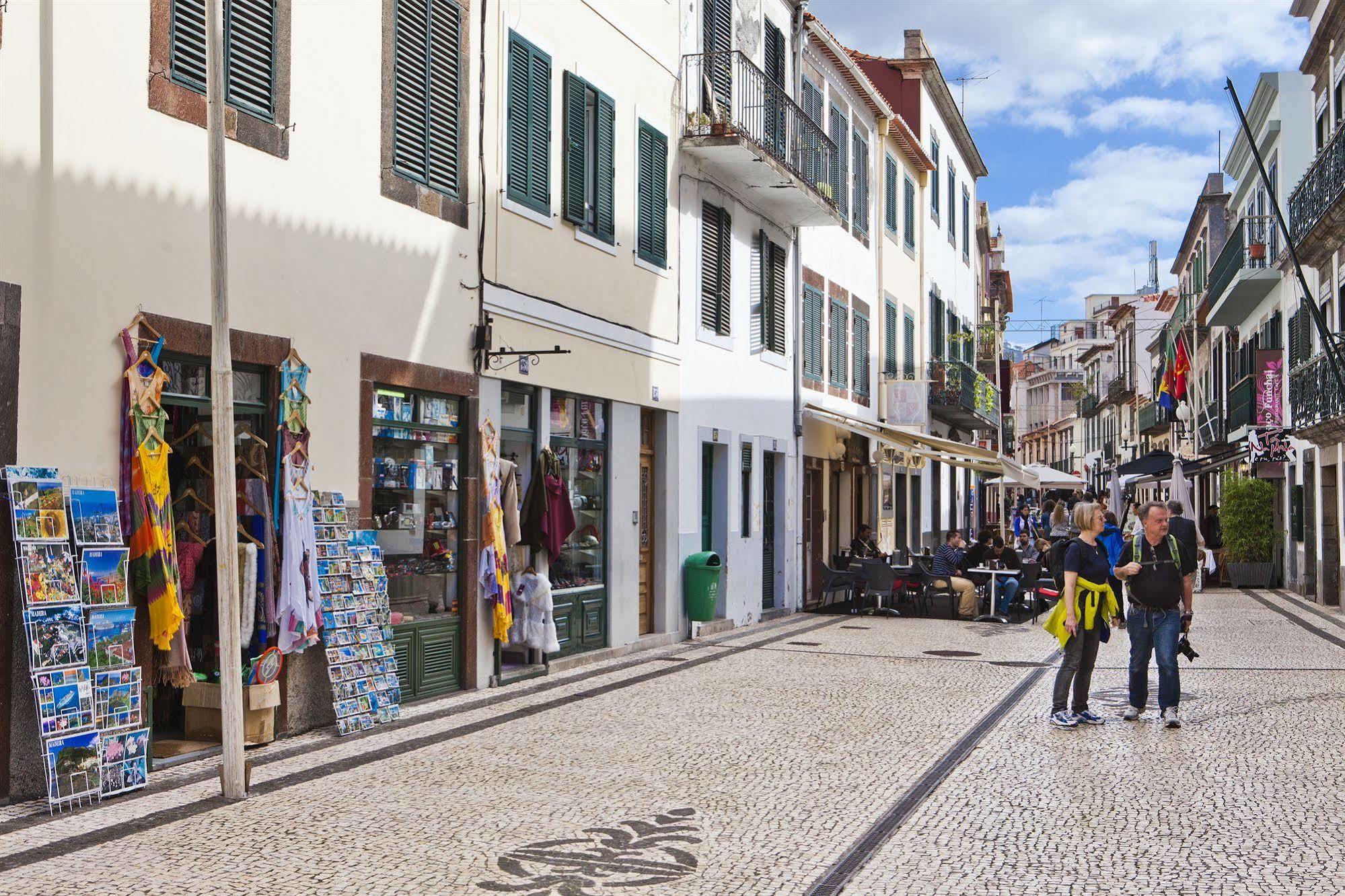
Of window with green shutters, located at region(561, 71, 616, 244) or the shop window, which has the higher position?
window with green shutters, located at region(561, 71, 616, 244)

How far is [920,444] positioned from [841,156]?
5.29 m

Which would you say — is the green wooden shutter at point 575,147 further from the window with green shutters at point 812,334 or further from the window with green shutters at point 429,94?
the window with green shutters at point 812,334

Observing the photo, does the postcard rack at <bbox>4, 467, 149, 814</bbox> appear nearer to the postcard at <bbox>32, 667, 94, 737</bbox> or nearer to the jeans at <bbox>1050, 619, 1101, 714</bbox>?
the postcard at <bbox>32, 667, 94, 737</bbox>

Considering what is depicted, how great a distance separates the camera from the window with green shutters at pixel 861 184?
25.7m

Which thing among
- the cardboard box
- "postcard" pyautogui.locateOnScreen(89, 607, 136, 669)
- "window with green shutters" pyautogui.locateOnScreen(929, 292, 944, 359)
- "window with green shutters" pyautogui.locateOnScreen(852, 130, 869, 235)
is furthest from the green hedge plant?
"postcard" pyautogui.locateOnScreen(89, 607, 136, 669)

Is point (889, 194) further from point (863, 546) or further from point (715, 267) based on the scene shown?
point (715, 267)

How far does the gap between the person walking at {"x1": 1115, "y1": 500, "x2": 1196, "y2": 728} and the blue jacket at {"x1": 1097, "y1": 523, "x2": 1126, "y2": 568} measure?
337mm

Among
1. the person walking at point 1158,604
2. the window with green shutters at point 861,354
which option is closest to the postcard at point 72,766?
the person walking at point 1158,604

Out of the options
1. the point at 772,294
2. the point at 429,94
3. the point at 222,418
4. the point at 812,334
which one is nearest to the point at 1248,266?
the point at 812,334

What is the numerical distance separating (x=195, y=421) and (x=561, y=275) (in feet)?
16.5

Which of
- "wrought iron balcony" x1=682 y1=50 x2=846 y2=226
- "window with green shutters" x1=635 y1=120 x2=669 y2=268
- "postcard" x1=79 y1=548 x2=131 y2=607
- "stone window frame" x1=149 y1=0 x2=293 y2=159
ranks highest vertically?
"wrought iron balcony" x1=682 y1=50 x2=846 y2=226

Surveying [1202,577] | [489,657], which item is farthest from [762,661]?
[1202,577]

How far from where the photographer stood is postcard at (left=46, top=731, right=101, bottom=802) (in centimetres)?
719

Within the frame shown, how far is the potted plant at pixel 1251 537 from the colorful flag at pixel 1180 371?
6.97 m
